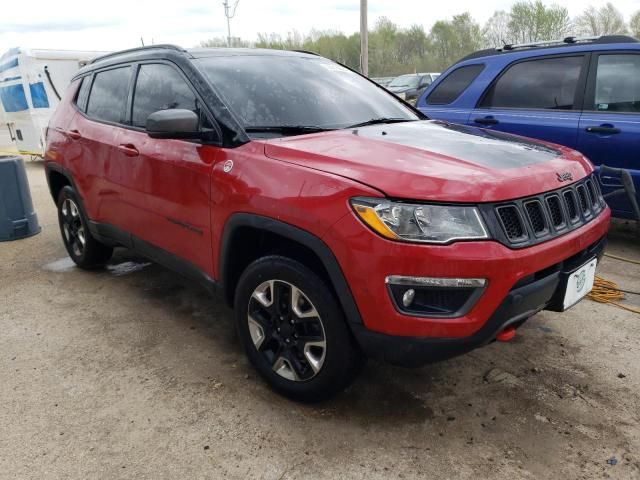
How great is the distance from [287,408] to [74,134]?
2.91 metres

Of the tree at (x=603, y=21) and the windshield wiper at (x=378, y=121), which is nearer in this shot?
the windshield wiper at (x=378, y=121)

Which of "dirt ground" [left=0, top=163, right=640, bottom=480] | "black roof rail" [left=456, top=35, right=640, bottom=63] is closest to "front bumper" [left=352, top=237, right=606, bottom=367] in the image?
"dirt ground" [left=0, top=163, right=640, bottom=480]

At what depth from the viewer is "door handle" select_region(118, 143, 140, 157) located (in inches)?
137

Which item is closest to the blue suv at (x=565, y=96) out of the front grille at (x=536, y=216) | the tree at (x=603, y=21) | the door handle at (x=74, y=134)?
the front grille at (x=536, y=216)

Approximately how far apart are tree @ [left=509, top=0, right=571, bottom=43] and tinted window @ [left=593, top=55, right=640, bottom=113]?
170 feet

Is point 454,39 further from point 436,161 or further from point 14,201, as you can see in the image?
point 436,161

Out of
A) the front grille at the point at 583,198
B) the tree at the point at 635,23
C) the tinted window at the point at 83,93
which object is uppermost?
the tree at the point at 635,23

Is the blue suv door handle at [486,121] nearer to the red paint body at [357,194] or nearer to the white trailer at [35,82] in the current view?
the red paint body at [357,194]

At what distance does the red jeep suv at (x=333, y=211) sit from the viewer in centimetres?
213

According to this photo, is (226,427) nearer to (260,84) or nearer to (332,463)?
(332,463)

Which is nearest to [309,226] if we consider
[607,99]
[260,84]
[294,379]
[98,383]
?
[294,379]

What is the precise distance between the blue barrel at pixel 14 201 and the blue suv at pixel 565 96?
4.48m

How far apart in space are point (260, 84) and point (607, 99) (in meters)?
3.24

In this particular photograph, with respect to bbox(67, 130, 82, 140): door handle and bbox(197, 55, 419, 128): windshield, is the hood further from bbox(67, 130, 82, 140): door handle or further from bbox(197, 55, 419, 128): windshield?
bbox(67, 130, 82, 140): door handle
